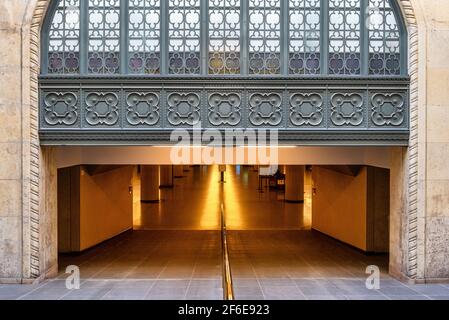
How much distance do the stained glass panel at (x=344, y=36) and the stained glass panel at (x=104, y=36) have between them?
3.82m

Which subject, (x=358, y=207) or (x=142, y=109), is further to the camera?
Result: (x=358, y=207)

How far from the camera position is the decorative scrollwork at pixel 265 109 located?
7.76 metres

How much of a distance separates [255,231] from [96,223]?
5.66 meters

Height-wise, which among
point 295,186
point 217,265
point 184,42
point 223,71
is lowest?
point 217,265

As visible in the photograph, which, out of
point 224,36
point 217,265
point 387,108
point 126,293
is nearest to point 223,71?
point 224,36

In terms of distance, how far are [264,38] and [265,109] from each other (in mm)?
1267

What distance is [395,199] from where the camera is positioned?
8273 millimetres

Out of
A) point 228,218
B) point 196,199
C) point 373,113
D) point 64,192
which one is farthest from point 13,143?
point 196,199

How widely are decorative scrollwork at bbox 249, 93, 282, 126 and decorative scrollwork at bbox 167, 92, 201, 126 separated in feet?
3.14

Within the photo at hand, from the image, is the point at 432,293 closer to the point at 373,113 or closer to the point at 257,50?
the point at 373,113

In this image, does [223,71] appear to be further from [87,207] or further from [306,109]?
[87,207]

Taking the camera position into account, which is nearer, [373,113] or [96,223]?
[373,113]

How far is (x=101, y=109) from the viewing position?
305 inches

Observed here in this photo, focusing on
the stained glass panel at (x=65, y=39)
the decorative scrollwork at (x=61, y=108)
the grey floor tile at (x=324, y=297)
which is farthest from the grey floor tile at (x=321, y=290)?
the stained glass panel at (x=65, y=39)
